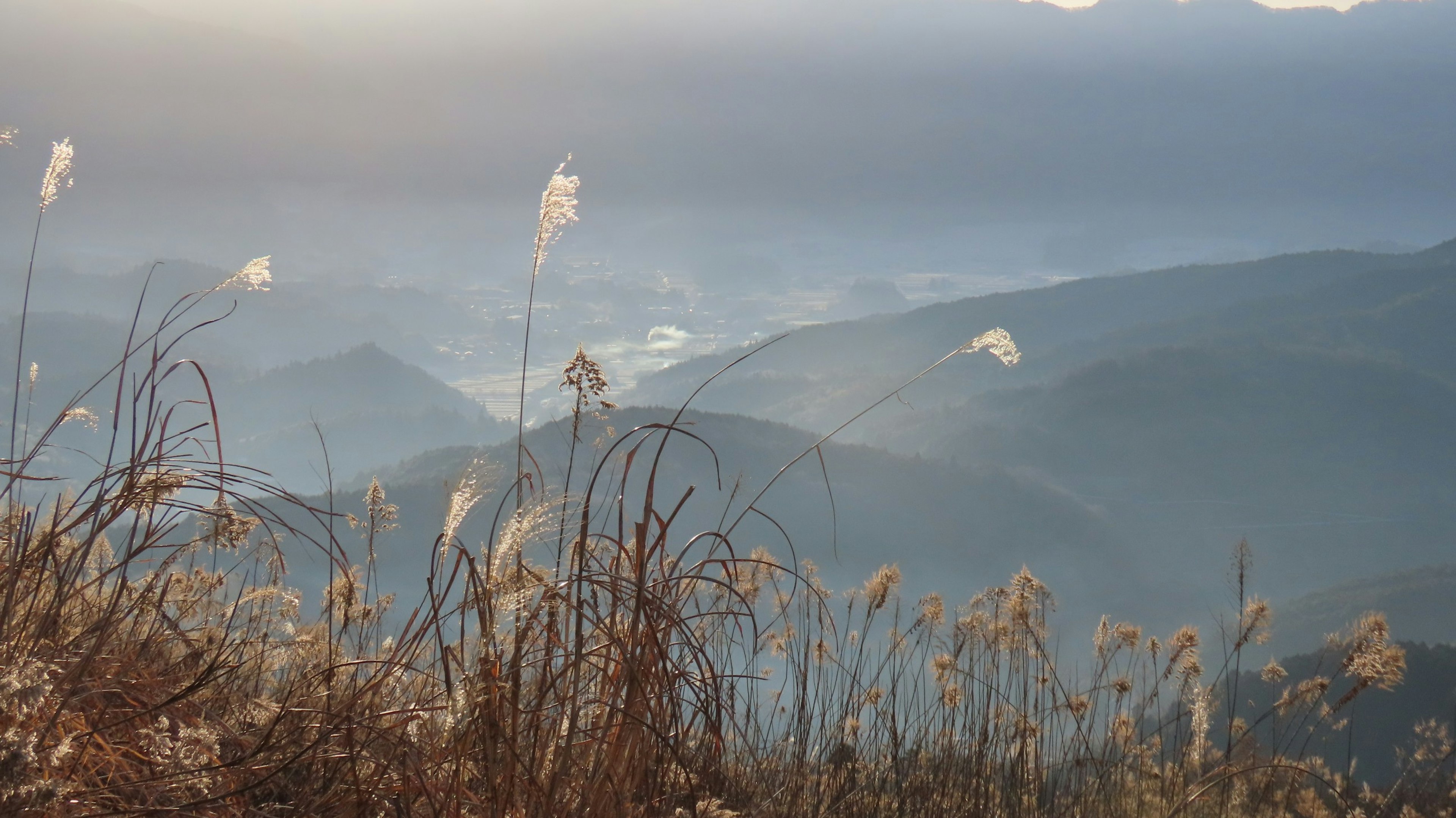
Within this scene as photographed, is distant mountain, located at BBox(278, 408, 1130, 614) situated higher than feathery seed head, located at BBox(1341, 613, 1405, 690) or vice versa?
feathery seed head, located at BBox(1341, 613, 1405, 690)

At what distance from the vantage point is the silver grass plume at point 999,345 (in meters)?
2.27

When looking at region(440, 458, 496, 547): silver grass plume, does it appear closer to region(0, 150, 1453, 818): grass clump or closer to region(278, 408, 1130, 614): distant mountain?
region(0, 150, 1453, 818): grass clump

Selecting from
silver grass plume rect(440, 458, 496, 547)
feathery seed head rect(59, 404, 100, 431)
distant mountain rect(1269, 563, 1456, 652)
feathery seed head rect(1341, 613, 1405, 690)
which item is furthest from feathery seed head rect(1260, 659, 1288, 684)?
distant mountain rect(1269, 563, 1456, 652)

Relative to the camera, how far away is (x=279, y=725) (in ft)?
6.69

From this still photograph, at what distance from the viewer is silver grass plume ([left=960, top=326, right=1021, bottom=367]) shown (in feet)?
7.46

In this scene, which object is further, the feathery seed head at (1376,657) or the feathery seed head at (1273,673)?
the feathery seed head at (1273,673)

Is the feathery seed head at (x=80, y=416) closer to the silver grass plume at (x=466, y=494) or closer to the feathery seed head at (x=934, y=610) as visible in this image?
the silver grass plume at (x=466, y=494)

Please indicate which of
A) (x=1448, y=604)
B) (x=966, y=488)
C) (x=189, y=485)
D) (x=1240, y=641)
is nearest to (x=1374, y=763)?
(x=1240, y=641)

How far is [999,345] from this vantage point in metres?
2.32

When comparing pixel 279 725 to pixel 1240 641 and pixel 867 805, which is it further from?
pixel 1240 641

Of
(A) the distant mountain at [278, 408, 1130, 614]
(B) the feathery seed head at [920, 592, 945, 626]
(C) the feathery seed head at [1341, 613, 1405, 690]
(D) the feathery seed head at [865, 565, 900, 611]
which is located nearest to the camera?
(C) the feathery seed head at [1341, 613, 1405, 690]

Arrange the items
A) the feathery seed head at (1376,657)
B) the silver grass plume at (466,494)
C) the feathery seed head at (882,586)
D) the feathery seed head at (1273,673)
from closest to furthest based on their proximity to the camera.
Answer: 1. the silver grass plume at (466,494)
2. the feathery seed head at (1376,657)
3. the feathery seed head at (882,586)
4. the feathery seed head at (1273,673)

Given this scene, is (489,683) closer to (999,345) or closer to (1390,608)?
(999,345)

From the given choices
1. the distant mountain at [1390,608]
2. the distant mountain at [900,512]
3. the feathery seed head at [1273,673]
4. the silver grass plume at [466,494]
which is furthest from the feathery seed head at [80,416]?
the distant mountain at [1390,608]
